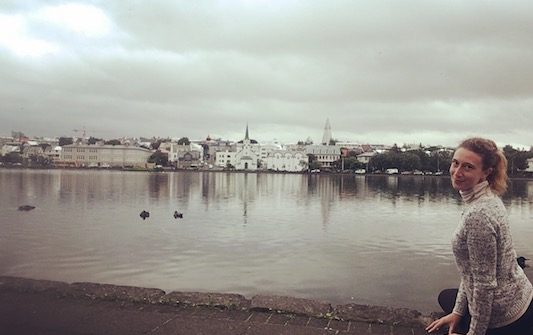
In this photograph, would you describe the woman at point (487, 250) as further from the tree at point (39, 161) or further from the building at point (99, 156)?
the building at point (99, 156)

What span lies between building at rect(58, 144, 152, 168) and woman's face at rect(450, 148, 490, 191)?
160 metres

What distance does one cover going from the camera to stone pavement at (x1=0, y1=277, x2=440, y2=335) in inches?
172

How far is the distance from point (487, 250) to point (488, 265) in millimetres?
83

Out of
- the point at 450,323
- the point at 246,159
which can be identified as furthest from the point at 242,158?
the point at 450,323

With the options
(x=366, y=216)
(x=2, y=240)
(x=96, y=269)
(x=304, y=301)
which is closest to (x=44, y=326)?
(x=304, y=301)

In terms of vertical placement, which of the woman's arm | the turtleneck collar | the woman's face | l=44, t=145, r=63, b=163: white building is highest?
l=44, t=145, r=63, b=163: white building

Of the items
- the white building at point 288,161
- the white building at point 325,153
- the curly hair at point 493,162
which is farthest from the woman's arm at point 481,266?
the white building at point 325,153

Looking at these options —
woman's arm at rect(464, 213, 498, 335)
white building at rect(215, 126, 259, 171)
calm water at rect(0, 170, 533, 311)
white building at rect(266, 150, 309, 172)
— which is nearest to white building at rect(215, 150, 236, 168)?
white building at rect(215, 126, 259, 171)

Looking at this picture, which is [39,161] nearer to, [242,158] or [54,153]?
[54,153]

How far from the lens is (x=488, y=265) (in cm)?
243

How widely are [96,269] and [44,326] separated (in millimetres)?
7347

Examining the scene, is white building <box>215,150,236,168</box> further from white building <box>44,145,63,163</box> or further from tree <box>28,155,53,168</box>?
tree <box>28,155,53,168</box>

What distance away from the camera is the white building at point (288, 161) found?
149375 millimetres

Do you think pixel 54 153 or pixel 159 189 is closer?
pixel 159 189
